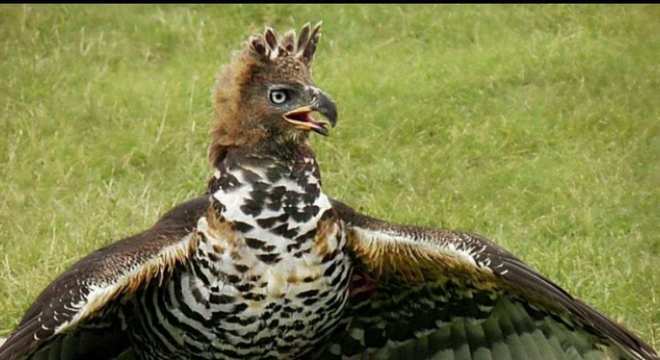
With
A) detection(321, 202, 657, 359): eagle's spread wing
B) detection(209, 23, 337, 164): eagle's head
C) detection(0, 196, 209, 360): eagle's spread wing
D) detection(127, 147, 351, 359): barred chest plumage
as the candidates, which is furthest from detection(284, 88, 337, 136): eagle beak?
detection(0, 196, 209, 360): eagle's spread wing

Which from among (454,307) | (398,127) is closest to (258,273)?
(454,307)

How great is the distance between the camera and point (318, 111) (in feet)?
17.2

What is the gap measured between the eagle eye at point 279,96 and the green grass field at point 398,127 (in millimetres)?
2727

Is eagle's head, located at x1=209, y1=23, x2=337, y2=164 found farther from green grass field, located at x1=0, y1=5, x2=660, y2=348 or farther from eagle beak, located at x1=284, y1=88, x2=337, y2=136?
green grass field, located at x1=0, y1=5, x2=660, y2=348

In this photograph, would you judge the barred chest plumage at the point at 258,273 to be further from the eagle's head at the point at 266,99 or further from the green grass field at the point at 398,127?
the green grass field at the point at 398,127

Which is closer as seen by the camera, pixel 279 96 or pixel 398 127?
pixel 279 96

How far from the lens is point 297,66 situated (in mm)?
5355

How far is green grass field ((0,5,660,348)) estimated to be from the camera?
8312 millimetres

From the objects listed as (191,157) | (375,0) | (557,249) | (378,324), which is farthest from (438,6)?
(378,324)

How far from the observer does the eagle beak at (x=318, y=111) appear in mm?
5156

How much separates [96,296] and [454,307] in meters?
1.56

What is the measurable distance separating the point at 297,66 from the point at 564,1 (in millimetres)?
6398

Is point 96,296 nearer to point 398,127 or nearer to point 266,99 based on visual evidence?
point 266,99

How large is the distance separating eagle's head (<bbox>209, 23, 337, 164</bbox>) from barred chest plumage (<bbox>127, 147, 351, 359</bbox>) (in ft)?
0.35
